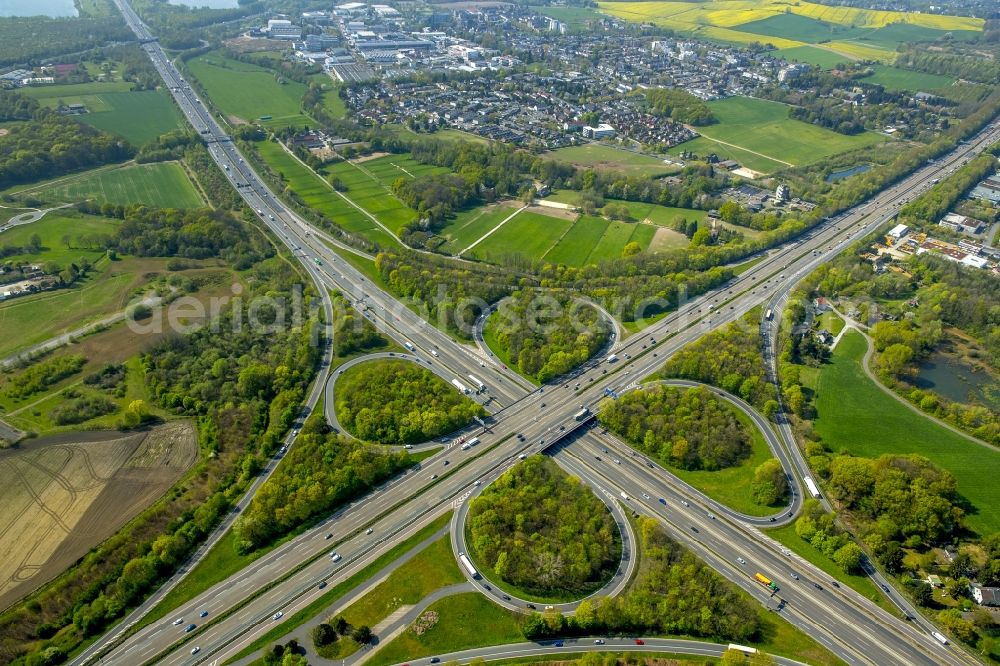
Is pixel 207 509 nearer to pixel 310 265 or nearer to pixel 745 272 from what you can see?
pixel 310 265

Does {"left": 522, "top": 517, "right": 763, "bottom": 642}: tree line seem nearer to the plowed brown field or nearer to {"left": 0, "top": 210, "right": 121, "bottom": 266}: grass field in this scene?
the plowed brown field

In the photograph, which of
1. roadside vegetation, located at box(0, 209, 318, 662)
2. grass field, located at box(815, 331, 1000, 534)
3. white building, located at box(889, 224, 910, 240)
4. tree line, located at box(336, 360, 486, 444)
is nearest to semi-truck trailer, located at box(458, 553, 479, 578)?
tree line, located at box(336, 360, 486, 444)

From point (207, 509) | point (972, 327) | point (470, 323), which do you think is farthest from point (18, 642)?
point (972, 327)

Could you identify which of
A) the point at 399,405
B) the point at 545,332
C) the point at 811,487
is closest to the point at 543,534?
the point at 399,405

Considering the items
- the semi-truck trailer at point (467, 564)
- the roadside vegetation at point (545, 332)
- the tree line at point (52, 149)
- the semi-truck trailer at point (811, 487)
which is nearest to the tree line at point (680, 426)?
the semi-truck trailer at point (811, 487)

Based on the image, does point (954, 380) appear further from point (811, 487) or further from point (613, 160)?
point (613, 160)
